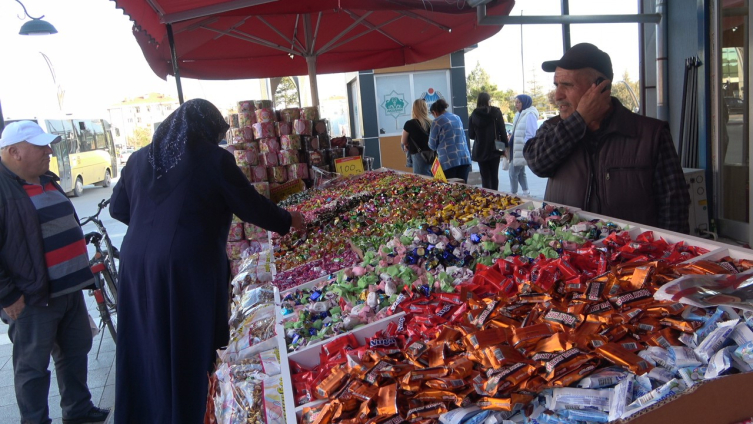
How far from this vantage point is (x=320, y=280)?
2.16 m

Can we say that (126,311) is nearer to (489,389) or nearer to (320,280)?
(320,280)

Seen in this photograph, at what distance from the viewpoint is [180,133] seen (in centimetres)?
221

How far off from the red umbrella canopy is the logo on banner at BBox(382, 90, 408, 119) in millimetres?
6054

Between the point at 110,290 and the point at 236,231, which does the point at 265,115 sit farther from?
the point at 110,290

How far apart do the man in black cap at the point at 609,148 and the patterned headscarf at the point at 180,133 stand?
1.49m

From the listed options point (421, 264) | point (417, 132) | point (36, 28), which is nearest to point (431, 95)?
point (417, 132)

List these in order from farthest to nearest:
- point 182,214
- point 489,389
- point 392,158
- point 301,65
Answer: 1. point 392,158
2. point 301,65
3. point 182,214
4. point 489,389

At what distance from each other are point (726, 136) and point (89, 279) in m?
4.82

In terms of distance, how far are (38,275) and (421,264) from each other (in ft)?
6.88

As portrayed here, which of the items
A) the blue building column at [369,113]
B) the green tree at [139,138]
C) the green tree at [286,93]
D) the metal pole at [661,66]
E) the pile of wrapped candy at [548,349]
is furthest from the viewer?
the green tree at [139,138]

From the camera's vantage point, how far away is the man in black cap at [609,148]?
2.08m

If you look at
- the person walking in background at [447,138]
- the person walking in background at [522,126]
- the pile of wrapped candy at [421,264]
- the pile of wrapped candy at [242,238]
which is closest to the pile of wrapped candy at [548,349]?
the pile of wrapped candy at [421,264]

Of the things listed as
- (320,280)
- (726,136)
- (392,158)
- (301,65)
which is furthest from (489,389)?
(392,158)

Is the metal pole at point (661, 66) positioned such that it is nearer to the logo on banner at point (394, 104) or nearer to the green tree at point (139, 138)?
the logo on banner at point (394, 104)
